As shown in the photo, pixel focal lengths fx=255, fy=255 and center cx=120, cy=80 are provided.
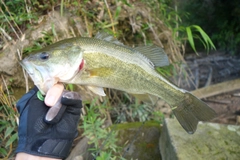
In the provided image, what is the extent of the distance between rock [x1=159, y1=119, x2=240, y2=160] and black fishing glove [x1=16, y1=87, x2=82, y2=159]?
1.07 m

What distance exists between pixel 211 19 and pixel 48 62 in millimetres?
7363

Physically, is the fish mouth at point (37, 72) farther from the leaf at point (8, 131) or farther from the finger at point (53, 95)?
the leaf at point (8, 131)

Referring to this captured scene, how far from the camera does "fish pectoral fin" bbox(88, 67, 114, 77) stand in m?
1.64

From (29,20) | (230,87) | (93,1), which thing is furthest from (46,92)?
(230,87)

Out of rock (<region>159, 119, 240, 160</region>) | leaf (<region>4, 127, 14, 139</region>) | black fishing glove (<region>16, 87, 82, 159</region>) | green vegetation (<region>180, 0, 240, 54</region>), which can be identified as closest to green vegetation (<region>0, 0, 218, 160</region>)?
leaf (<region>4, 127, 14, 139</region>)

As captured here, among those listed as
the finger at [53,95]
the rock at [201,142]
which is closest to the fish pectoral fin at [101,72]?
the finger at [53,95]

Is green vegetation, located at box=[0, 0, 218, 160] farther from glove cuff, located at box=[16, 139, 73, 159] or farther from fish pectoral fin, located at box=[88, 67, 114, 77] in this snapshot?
fish pectoral fin, located at box=[88, 67, 114, 77]

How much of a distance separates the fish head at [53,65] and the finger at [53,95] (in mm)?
24

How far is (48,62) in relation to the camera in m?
1.59

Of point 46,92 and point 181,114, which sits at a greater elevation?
point 46,92

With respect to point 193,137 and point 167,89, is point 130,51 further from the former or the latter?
point 193,137

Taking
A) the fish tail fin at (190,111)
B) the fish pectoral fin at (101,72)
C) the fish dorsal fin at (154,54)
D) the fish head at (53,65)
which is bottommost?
the fish tail fin at (190,111)

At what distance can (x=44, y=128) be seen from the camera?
5.71 feet

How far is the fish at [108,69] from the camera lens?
5.21 ft
